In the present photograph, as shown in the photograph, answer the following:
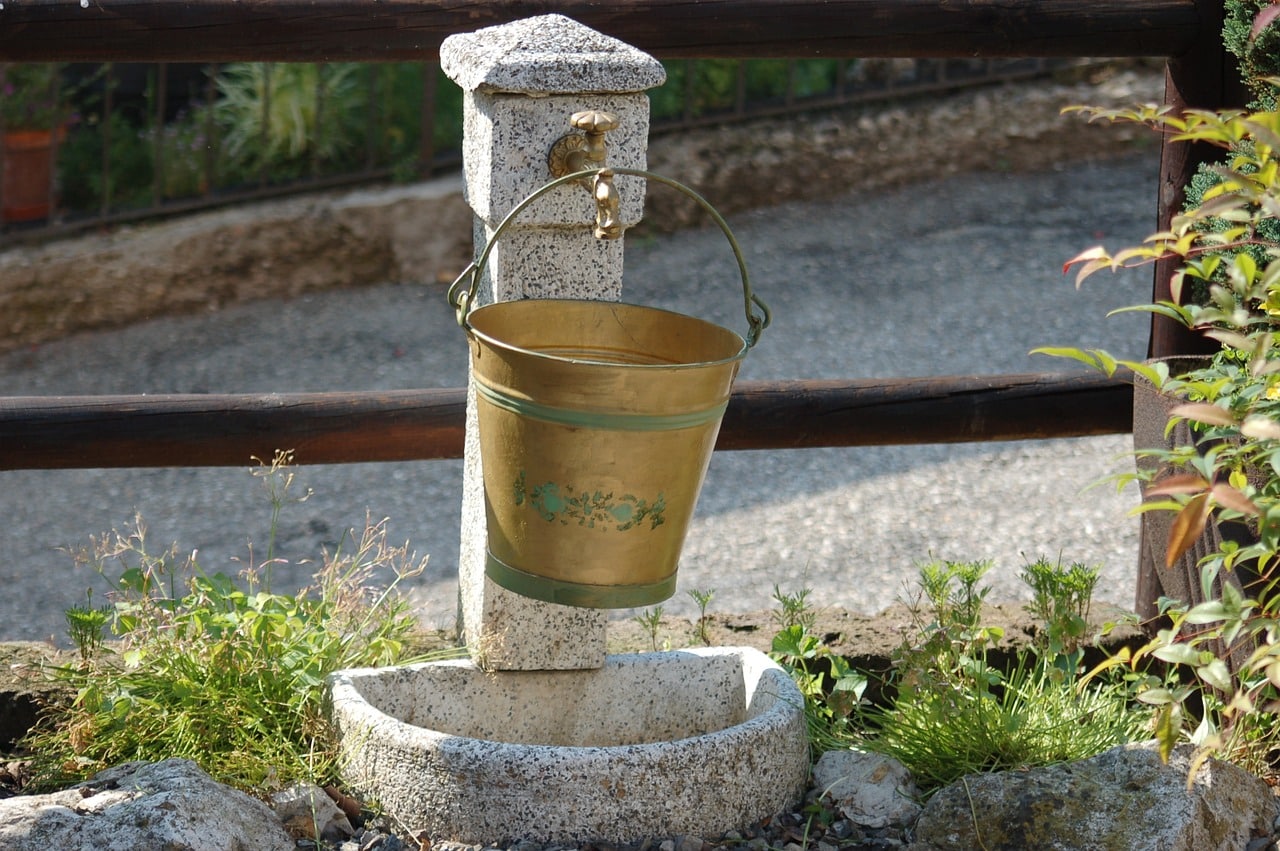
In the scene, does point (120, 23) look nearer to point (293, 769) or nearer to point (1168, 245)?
point (293, 769)

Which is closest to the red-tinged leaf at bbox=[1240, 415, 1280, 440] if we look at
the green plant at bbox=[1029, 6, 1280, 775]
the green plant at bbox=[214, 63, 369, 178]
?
the green plant at bbox=[1029, 6, 1280, 775]

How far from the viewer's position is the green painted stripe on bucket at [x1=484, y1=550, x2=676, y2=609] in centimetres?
206

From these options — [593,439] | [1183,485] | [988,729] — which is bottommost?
[988,729]

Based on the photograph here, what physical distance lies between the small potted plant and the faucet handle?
432 centimetres

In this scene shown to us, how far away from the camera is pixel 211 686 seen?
2.46 meters

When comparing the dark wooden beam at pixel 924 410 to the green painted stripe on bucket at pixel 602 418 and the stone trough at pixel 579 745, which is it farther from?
the green painted stripe on bucket at pixel 602 418

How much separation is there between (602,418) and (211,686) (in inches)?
38.0

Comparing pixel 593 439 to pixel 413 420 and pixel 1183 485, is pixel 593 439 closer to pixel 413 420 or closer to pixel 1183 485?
pixel 1183 485

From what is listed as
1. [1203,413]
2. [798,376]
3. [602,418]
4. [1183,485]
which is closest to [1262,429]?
[1203,413]

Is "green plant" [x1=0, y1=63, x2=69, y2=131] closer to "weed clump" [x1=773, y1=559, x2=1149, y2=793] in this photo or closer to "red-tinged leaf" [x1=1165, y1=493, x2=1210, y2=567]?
"weed clump" [x1=773, y1=559, x2=1149, y2=793]

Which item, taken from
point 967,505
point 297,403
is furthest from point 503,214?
point 967,505

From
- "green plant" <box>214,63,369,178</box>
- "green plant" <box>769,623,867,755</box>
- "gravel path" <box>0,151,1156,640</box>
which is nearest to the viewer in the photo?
"green plant" <box>769,623,867,755</box>

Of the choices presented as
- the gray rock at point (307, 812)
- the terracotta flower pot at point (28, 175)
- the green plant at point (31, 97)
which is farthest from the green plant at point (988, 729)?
the green plant at point (31, 97)

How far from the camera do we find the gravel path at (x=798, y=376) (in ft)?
13.8
